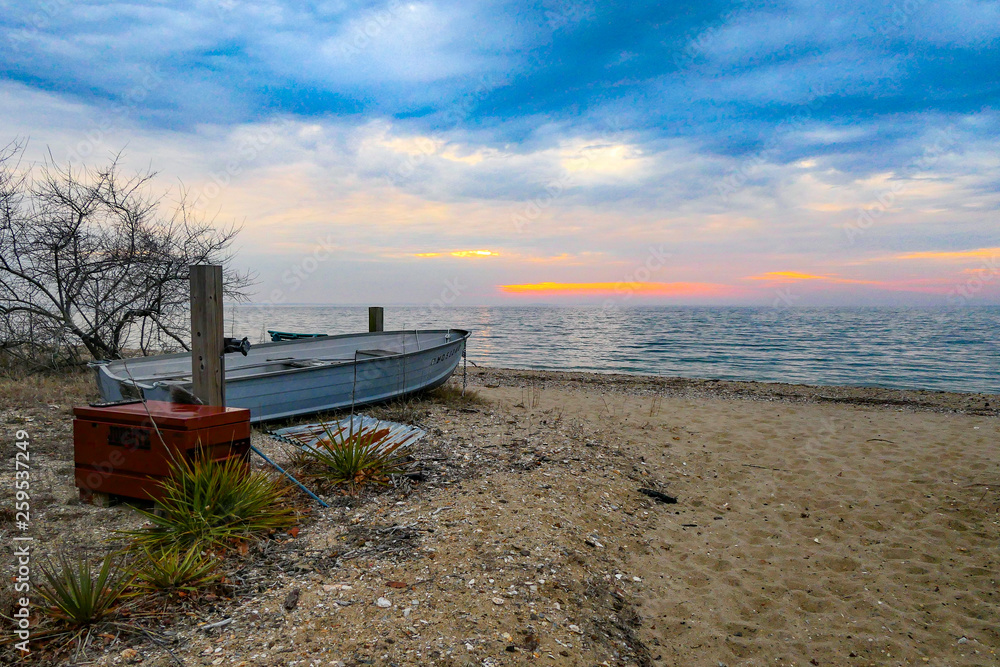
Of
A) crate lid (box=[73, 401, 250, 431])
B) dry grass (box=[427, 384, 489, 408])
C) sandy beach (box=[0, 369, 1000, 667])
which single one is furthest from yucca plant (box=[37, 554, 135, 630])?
dry grass (box=[427, 384, 489, 408])

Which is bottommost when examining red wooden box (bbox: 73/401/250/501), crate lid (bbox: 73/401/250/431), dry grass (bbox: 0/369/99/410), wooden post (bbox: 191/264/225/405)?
dry grass (bbox: 0/369/99/410)

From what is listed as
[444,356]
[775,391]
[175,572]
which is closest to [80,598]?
[175,572]

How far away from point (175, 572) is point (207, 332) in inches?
95.1

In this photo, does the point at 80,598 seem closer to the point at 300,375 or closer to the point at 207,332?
the point at 207,332

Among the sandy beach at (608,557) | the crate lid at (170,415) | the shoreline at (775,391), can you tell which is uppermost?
the crate lid at (170,415)

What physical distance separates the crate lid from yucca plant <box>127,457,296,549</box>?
282mm

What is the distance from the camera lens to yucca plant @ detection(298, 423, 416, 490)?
17.9 feet

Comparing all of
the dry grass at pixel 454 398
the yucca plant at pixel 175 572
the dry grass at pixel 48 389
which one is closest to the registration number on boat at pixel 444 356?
the dry grass at pixel 454 398

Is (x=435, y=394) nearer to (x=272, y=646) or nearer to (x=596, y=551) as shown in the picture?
(x=596, y=551)

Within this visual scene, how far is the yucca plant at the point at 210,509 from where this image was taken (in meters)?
3.90

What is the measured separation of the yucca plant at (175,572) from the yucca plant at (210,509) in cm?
14

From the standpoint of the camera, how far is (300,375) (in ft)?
26.4

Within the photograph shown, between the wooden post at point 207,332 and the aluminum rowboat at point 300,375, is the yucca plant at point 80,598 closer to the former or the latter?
the wooden post at point 207,332

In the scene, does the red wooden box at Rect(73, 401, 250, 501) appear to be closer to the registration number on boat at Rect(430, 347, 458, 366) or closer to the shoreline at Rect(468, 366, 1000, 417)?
the registration number on boat at Rect(430, 347, 458, 366)
